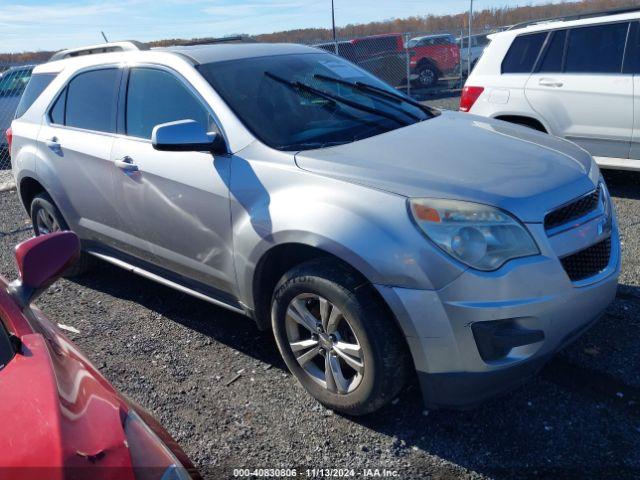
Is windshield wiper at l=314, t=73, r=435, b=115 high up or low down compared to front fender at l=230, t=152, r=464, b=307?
up

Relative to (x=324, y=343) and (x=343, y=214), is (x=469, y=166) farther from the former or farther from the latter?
(x=324, y=343)

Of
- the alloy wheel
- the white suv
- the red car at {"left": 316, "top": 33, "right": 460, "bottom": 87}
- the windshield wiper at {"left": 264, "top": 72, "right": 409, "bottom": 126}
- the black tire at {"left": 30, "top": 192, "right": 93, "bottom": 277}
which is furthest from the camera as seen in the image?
the red car at {"left": 316, "top": 33, "right": 460, "bottom": 87}

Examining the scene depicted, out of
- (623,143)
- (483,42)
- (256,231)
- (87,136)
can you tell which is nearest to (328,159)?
(256,231)

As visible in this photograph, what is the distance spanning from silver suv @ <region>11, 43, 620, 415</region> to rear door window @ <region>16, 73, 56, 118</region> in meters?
0.77

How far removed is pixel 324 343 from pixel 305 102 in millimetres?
1457

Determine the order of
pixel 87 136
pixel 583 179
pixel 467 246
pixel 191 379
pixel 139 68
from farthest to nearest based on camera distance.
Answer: pixel 87 136 → pixel 139 68 → pixel 191 379 → pixel 583 179 → pixel 467 246

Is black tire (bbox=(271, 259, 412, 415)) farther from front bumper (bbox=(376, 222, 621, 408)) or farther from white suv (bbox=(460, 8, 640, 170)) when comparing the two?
white suv (bbox=(460, 8, 640, 170))

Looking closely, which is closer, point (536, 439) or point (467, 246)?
point (467, 246)

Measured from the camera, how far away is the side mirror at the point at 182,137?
10.7 ft

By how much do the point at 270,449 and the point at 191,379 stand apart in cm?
86

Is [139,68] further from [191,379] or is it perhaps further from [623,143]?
[623,143]

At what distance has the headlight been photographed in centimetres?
261

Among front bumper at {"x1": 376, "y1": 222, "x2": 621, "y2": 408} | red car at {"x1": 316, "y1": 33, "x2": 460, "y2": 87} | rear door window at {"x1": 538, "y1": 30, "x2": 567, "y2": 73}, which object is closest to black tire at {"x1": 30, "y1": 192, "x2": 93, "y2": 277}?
front bumper at {"x1": 376, "y1": 222, "x2": 621, "y2": 408}

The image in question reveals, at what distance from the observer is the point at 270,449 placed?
297cm
